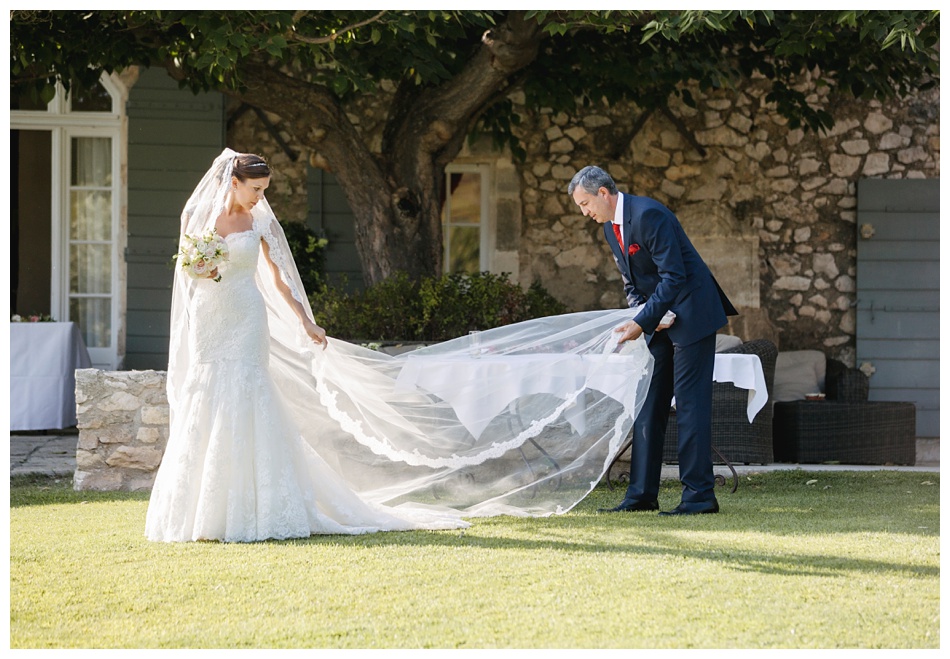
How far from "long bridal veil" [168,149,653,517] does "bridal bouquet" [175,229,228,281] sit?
0.33 metres

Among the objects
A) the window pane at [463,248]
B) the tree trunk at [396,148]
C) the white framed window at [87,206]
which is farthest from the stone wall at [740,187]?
the white framed window at [87,206]

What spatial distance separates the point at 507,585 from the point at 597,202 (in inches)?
82.9

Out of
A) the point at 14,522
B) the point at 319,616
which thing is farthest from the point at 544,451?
the point at 14,522

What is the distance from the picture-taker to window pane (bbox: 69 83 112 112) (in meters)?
9.60

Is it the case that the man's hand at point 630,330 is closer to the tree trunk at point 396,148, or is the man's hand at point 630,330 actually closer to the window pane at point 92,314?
the tree trunk at point 396,148

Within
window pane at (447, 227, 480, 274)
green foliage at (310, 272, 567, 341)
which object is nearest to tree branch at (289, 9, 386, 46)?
green foliage at (310, 272, 567, 341)

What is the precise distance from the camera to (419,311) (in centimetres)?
801

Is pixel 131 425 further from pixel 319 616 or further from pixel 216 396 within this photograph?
pixel 319 616

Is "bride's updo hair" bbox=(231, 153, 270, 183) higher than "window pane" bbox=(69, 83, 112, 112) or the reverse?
the reverse

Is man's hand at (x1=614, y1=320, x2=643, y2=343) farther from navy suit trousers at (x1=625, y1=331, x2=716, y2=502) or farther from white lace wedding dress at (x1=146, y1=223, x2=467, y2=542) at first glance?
white lace wedding dress at (x1=146, y1=223, x2=467, y2=542)

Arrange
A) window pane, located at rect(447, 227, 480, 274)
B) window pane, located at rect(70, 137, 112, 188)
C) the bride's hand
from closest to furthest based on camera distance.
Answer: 1. the bride's hand
2. window pane, located at rect(70, 137, 112, 188)
3. window pane, located at rect(447, 227, 480, 274)

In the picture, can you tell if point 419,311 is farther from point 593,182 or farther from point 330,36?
point 593,182

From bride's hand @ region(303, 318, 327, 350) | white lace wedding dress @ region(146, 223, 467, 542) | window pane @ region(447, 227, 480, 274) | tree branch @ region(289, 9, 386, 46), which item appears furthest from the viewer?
window pane @ region(447, 227, 480, 274)

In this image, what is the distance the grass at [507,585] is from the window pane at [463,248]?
5.11 metres
